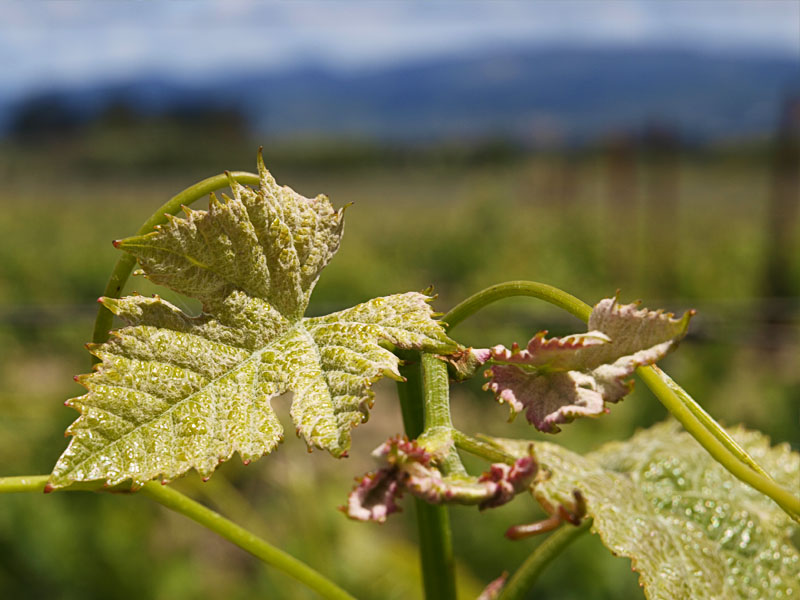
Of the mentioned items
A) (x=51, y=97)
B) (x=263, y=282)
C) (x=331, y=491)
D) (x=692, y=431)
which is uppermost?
(x=263, y=282)

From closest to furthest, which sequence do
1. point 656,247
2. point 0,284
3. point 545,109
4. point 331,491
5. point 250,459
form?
point 250,459 → point 331,491 → point 0,284 → point 656,247 → point 545,109

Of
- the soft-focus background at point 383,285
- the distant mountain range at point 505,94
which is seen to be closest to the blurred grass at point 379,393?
the soft-focus background at point 383,285

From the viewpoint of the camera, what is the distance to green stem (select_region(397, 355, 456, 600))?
1.75ft

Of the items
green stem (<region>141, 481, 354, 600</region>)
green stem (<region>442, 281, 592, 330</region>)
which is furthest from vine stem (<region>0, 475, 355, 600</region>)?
green stem (<region>442, 281, 592, 330</region>)

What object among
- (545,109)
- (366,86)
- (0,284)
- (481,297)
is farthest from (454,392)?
(366,86)

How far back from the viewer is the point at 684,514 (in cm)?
68

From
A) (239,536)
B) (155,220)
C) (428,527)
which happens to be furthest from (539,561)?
(155,220)

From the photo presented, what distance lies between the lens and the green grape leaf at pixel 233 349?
418mm

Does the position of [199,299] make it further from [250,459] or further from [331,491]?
[331,491]

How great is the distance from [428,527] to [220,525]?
15 cm

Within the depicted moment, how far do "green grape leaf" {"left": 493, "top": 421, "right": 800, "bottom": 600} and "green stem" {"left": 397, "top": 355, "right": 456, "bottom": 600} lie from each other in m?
0.06

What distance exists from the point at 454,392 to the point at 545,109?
55.6 m

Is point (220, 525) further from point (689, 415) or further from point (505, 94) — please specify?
point (505, 94)

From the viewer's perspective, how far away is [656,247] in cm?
1080
